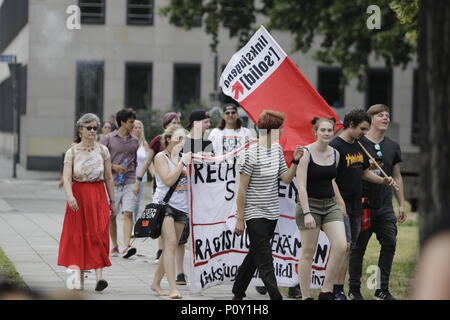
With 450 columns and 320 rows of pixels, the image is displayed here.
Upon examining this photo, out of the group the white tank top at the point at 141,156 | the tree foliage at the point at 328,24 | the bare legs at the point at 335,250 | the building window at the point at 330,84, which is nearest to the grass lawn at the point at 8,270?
the white tank top at the point at 141,156

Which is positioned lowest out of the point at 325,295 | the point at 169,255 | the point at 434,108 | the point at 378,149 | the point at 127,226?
the point at 325,295

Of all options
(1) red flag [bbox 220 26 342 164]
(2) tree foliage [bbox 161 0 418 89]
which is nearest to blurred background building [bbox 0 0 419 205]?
(2) tree foliage [bbox 161 0 418 89]

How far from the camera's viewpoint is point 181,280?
11.3 meters

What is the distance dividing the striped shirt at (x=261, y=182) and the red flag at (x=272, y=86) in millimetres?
1399

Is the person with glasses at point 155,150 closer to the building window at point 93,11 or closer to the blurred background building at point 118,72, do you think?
the blurred background building at point 118,72

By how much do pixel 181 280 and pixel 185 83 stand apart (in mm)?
28730

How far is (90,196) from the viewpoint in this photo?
10438 mm

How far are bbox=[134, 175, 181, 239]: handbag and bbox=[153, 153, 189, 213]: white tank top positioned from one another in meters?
0.19

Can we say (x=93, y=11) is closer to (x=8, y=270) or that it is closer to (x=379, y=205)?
(x=8, y=270)

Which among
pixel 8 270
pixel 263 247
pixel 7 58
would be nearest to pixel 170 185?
pixel 263 247

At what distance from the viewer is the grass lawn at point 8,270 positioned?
10.9m

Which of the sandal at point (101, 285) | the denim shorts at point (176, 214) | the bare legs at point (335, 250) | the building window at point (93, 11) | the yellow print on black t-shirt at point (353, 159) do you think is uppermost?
the building window at point (93, 11)

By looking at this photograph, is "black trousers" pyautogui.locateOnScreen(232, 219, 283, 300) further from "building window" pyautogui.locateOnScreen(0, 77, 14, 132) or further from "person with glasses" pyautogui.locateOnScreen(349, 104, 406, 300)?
"building window" pyautogui.locateOnScreen(0, 77, 14, 132)
